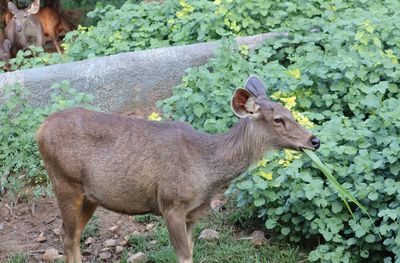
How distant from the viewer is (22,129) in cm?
955

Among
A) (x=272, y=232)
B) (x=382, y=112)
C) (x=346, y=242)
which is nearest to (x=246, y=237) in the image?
(x=272, y=232)

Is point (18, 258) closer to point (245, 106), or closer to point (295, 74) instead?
point (245, 106)

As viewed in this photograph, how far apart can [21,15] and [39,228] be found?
716 centimetres

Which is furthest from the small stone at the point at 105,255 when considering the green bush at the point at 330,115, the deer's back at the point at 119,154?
the green bush at the point at 330,115

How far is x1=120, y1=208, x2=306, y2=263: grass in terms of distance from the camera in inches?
309

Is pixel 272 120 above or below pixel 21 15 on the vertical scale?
above

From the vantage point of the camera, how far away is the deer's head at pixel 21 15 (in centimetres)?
1494

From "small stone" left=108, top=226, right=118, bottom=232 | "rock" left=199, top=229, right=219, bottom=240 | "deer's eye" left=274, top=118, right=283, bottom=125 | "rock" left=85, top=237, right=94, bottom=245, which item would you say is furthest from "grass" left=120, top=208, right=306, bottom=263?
"deer's eye" left=274, top=118, right=283, bottom=125

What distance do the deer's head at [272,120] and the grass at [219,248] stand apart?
126 cm

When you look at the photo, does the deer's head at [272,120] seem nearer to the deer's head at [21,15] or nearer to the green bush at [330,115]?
the green bush at [330,115]

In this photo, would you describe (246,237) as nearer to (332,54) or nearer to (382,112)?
(382,112)

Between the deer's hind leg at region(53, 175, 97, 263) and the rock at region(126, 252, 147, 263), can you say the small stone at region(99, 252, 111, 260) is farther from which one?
the deer's hind leg at region(53, 175, 97, 263)

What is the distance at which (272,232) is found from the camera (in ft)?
26.8

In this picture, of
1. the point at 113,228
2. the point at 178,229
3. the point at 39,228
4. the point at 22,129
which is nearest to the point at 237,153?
the point at 178,229
